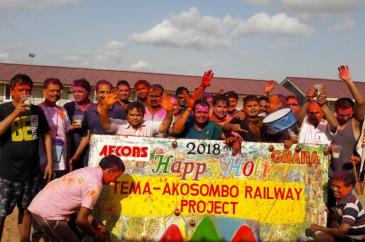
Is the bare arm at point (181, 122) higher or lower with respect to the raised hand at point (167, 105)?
lower

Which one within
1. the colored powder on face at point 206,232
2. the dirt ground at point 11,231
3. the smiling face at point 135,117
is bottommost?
the dirt ground at point 11,231

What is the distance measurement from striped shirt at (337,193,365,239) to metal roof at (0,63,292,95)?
78.1 feet

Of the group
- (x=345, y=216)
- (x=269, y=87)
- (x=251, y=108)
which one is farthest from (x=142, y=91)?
(x=345, y=216)

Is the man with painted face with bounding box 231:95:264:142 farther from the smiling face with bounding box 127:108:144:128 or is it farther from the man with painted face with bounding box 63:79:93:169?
the man with painted face with bounding box 63:79:93:169

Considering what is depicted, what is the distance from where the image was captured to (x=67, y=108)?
211 inches

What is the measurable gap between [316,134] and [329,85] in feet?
90.6

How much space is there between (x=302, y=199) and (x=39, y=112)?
125 inches

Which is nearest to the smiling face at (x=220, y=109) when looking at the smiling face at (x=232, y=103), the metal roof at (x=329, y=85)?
the smiling face at (x=232, y=103)

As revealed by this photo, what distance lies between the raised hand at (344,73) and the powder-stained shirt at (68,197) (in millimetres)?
3332

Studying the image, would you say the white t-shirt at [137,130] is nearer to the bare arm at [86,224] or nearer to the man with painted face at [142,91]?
the man with painted face at [142,91]

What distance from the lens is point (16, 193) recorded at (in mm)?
4340

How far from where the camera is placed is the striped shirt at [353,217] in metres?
4.37

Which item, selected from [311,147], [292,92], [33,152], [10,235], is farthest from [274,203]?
[292,92]

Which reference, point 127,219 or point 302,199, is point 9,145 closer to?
point 127,219
